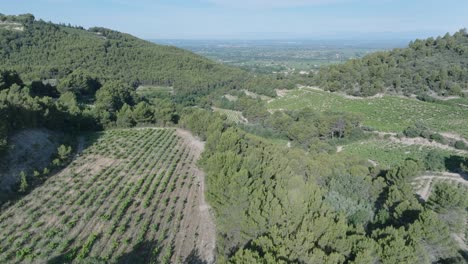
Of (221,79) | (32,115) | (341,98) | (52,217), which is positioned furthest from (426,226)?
(221,79)

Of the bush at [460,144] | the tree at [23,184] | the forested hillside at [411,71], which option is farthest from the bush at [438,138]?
the tree at [23,184]

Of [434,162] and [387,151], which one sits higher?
[434,162]

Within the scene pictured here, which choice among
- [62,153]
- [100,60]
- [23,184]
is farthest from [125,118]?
[100,60]

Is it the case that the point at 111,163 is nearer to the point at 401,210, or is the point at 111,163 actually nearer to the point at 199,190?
the point at 199,190

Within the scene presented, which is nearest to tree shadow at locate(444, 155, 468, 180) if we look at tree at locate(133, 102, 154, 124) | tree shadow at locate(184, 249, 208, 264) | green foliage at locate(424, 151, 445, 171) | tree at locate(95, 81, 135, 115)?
green foliage at locate(424, 151, 445, 171)

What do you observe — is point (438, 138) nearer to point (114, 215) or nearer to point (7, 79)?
point (114, 215)

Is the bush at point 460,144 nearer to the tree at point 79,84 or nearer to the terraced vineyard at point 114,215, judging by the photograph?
the terraced vineyard at point 114,215
